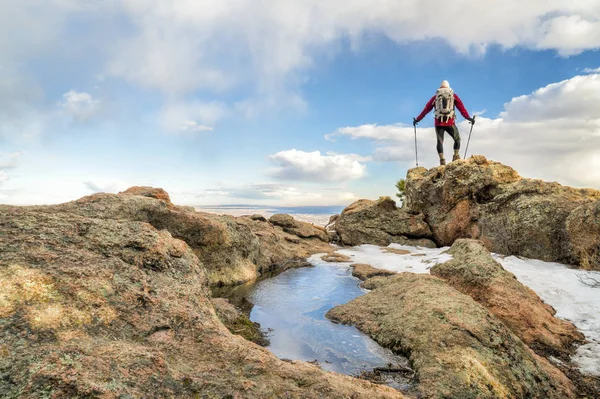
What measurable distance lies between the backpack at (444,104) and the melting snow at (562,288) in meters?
9.71

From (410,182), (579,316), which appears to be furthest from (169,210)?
(410,182)

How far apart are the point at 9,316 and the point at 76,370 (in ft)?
3.90

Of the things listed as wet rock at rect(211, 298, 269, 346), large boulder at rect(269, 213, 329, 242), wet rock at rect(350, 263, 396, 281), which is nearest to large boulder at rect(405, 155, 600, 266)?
wet rock at rect(350, 263, 396, 281)

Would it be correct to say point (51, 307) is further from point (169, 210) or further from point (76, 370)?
point (169, 210)

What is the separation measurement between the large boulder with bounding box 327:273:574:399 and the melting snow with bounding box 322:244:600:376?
1968 millimetres

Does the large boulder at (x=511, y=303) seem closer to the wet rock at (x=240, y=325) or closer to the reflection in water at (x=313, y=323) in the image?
the reflection in water at (x=313, y=323)

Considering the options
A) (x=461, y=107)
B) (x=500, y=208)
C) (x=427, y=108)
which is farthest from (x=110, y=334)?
(x=461, y=107)

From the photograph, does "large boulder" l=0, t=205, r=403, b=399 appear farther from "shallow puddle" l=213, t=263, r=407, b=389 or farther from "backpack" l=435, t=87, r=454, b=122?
"backpack" l=435, t=87, r=454, b=122

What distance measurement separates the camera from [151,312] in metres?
4.61

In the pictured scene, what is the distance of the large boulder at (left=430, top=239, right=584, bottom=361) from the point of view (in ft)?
26.1

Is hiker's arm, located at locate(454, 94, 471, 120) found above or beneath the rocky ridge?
above

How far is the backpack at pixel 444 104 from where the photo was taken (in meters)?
21.7

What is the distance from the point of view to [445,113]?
21.8 meters

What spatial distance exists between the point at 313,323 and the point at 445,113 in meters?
17.9
